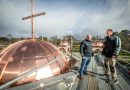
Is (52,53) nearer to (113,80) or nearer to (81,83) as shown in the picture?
(81,83)

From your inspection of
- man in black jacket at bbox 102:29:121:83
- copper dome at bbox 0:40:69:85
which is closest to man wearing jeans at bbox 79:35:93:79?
man in black jacket at bbox 102:29:121:83

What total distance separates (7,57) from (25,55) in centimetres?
64

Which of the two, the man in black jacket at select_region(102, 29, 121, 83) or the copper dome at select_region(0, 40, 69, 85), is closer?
the copper dome at select_region(0, 40, 69, 85)

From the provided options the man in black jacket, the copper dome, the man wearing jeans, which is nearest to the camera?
the copper dome

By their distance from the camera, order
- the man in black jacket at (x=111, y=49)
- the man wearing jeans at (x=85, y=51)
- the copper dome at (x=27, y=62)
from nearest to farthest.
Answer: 1. the copper dome at (x=27, y=62)
2. the man in black jacket at (x=111, y=49)
3. the man wearing jeans at (x=85, y=51)

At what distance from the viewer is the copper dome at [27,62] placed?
5.92 metres

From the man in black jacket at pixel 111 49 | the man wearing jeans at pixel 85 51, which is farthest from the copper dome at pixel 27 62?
the man in black jacket at pixel 111 49

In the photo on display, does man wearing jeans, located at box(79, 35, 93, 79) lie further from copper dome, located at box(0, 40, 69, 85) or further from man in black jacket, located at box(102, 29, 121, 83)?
copper dome, located at box(0, 40, 69, 85)

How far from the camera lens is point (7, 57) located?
21.0 feet

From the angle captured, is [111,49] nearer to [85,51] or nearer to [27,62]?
[85,51]

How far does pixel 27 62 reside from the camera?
620 centimetres

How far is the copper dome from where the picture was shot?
19.4 feet

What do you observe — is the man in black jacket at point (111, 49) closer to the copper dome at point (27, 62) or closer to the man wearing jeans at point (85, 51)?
the man wearing jeans at point (85, 51)

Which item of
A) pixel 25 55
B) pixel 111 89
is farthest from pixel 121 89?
pixel 25 55
